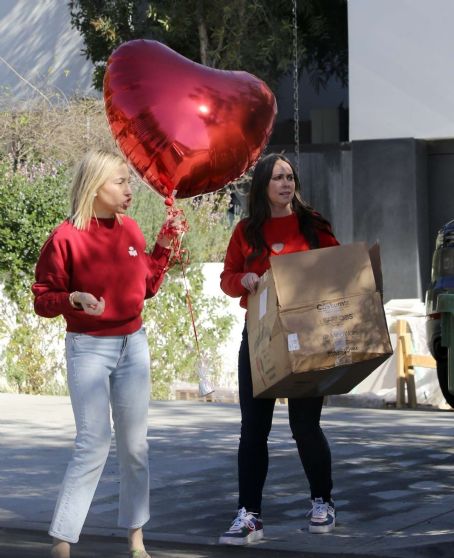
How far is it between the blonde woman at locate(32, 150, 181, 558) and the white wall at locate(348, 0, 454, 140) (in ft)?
34.7

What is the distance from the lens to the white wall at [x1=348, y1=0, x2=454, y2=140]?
15.7 meters

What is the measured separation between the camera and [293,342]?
567cm

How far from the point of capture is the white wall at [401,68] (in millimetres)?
15711

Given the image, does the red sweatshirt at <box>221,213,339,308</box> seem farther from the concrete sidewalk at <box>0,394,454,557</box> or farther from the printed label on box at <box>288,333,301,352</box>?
the concrete sidewalk at <box>0,394,454,557</box>

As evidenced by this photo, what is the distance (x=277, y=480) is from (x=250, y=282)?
6.67 ft

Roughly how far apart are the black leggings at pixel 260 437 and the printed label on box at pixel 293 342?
447 millimetres

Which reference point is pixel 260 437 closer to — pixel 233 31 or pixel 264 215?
pixel 264 215

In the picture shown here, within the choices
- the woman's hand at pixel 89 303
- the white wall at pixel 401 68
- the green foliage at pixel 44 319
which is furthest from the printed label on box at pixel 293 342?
the white wall at pixel 401 68

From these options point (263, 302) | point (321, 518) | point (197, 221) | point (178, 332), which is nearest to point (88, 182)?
point (263, 302)

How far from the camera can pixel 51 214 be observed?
510 inches

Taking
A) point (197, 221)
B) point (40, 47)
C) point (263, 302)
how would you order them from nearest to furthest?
point (263, 302) < point (197, 221) < point (40, 47)

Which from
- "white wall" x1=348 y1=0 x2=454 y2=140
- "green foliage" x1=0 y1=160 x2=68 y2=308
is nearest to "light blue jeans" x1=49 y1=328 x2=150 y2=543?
"green foliage" x1=0 y1=160 x2=68 y2=308

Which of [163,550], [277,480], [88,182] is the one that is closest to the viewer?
[88,182]

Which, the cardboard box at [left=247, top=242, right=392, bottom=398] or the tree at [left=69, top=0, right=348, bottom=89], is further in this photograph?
the tree at [left=69, top=0, right=348, bottom=89]
